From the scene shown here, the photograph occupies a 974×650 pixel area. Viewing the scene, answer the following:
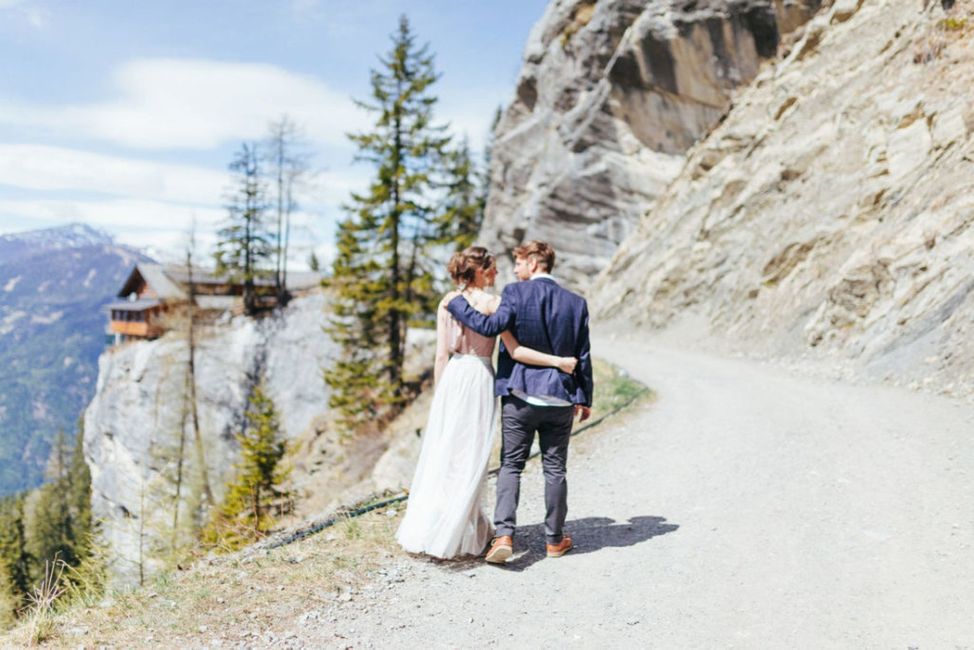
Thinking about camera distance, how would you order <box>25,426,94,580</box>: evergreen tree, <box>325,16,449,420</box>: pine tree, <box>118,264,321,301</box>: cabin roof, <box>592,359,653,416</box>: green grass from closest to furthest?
<box>592,359,653,416</box>: green grass < <box>325,16,449,420</box>: pine tree < <box>118,264,321,301</box>: cabin roof < <box>25,426,94,580</box>: evergreen tree

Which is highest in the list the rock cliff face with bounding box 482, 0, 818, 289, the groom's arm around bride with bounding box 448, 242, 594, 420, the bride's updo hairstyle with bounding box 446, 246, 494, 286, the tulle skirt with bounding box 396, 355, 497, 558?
the rock cliff face with bounding box 482, 0, 818, 289

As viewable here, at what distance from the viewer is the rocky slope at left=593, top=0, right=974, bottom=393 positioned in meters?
14.1

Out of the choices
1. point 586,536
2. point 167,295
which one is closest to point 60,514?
point 167,295

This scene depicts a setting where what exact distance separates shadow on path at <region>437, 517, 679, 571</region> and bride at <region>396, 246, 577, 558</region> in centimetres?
29

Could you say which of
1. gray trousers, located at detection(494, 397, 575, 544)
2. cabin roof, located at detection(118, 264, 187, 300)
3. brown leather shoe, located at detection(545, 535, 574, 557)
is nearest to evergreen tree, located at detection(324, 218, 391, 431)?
brown leather shoe, located at detection(545, 535, 574, 557)

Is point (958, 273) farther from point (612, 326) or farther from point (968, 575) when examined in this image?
point (612, 326)

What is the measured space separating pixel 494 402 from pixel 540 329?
716mm

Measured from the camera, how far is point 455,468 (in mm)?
5363

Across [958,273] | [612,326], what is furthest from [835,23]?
[958,273]

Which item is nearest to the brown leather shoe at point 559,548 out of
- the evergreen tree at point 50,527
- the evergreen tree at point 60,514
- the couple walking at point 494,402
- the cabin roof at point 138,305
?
the couple walking at point 494,402

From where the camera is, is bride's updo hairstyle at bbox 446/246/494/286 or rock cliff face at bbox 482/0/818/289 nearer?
bride's updo hairstyle at bbox 446/246/494/286

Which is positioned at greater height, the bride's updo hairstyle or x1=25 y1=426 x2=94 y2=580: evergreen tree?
the bride's updo hairstyle

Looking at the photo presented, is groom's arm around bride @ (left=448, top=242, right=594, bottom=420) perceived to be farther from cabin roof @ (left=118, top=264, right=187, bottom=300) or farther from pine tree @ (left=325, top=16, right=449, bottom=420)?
cabin roof @ (left=118, top=264, right=187, bottom=300)

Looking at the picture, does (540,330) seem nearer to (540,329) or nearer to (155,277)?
(540,329)
